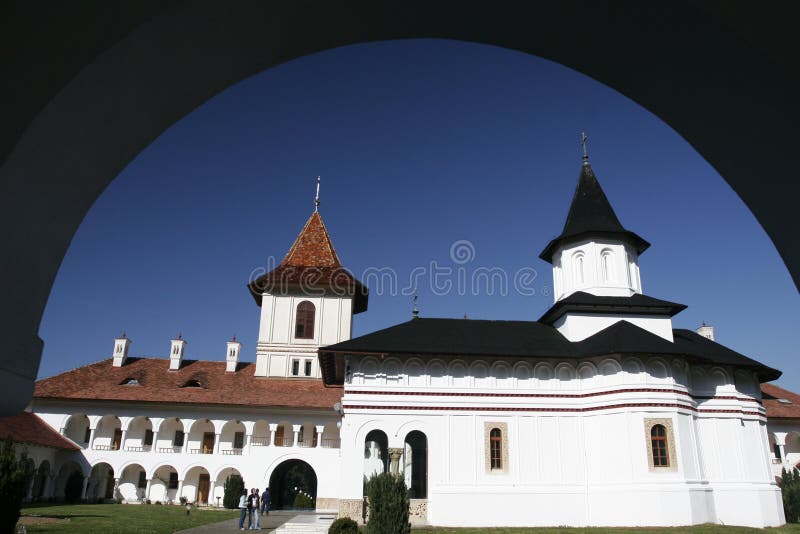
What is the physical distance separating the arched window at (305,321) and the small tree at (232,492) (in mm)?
11741

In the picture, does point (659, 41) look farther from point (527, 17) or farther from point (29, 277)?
point (29, 277)

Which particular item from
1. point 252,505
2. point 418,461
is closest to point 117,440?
point 418,461

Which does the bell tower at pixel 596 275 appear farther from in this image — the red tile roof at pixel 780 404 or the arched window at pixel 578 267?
the red tile roof at pixel 780 404

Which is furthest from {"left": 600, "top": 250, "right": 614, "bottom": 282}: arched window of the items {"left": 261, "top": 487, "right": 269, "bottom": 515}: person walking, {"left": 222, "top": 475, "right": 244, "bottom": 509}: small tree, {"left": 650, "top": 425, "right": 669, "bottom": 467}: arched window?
{"left": 222, "top": 475, "right": 244, "bottom": 509}: small tree

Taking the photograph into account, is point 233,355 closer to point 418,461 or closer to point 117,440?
point 117,440

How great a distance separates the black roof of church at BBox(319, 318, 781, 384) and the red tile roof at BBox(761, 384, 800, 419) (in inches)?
514

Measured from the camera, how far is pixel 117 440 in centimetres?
3831

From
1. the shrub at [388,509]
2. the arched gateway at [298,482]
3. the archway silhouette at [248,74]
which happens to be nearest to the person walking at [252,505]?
the shrub at [388,509]

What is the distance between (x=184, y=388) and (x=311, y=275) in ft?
39.5

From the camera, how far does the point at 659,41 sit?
233 centimetres

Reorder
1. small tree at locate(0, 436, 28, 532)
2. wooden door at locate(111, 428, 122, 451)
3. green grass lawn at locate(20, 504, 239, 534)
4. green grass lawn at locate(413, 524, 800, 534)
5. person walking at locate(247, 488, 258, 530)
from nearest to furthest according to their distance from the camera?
small tree at locate(0, 436, 28, 532) < green grass lawn at locate(20, 504, 239, 534) < green grass lawn at locate(413, 524, 800, 534) < person walking at locate(247, 488, 258, 530) < wooden door at locate(111, 428, 122, 451)

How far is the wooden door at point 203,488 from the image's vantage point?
37250 mm

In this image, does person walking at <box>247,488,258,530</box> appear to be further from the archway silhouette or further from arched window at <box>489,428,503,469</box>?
the archway silhouette

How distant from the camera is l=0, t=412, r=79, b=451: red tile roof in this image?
104ft
